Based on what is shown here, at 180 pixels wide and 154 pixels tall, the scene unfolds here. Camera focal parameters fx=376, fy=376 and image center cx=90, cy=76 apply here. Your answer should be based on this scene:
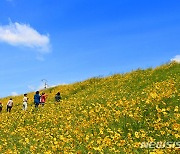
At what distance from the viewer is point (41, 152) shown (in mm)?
10828

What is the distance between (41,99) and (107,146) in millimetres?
24874

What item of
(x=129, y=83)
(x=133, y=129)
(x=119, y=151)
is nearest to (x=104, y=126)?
(x=133, y=129)

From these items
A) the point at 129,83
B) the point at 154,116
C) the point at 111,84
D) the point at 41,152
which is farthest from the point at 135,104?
the point at 111,84

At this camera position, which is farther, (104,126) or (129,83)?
(129,83)

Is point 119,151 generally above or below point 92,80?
below

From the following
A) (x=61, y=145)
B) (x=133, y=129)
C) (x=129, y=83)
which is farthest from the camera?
(x=129, y=83)

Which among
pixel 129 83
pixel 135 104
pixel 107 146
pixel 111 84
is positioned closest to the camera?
pixel 107 146

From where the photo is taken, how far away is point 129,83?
30172 millimetres

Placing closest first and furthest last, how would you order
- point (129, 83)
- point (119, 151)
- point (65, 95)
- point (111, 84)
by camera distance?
point (119, 151) → point (129, 83) → point (111, 84) → point (65, 95)

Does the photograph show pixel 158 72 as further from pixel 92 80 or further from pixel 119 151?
pixel 119 151

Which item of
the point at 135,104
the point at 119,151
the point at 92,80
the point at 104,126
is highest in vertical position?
the point at 92,80

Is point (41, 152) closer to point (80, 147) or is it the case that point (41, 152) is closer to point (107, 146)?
point (80, 147)

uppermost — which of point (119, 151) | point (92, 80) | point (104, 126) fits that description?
point (92, 80)

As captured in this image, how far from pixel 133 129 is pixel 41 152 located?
3.80m
